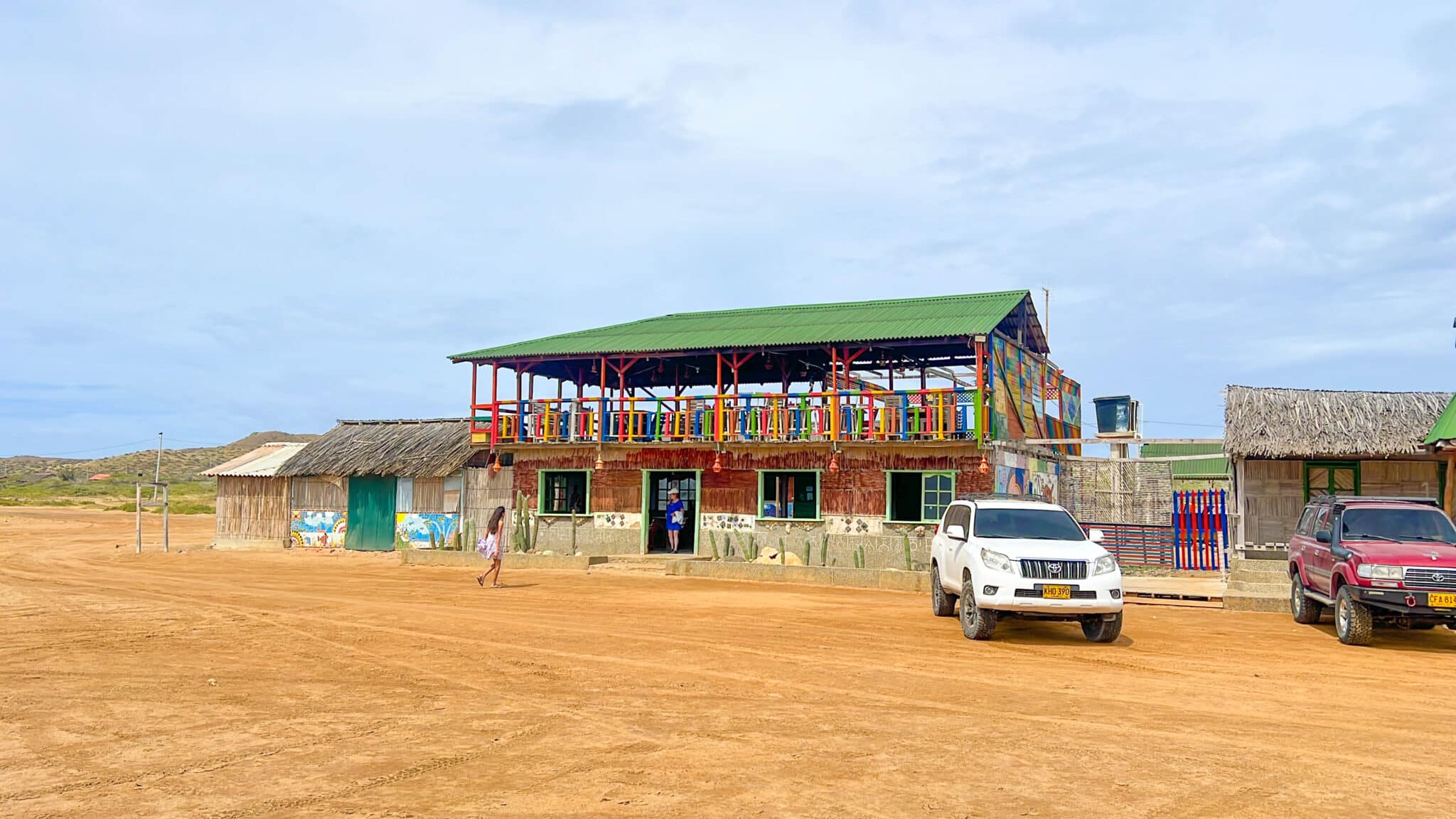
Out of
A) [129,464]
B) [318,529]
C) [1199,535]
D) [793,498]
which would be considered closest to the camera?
[1199,535]

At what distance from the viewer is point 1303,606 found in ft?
48.2

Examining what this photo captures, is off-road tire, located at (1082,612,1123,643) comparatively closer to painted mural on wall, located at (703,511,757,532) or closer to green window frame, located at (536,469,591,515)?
painted mural on wall, located at (703,511,757,532)

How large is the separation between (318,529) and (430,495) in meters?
4.18

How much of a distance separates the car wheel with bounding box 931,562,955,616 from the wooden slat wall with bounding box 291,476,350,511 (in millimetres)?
21777

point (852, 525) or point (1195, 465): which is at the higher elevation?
point (1195, 465)

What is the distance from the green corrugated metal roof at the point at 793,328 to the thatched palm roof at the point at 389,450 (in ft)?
11.9

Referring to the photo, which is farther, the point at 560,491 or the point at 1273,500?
the point at 560,491

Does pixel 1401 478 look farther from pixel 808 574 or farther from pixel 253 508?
pixel 253 508

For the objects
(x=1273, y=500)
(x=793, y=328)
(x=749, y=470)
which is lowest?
(x=1273, y=500)

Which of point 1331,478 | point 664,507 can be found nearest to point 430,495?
point 664,507

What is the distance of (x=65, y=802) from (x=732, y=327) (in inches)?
919

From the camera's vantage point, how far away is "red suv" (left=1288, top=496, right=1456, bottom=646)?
39.9 feet

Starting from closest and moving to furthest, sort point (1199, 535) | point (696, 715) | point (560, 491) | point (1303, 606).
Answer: point (696, 715)
point (1303, 606)
point (1199, 535)
point (560, 491)

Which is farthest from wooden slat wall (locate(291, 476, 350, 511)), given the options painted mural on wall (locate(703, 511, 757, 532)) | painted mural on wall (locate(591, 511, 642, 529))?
painted mural on wall (locate(703, 511, 757, 532))
